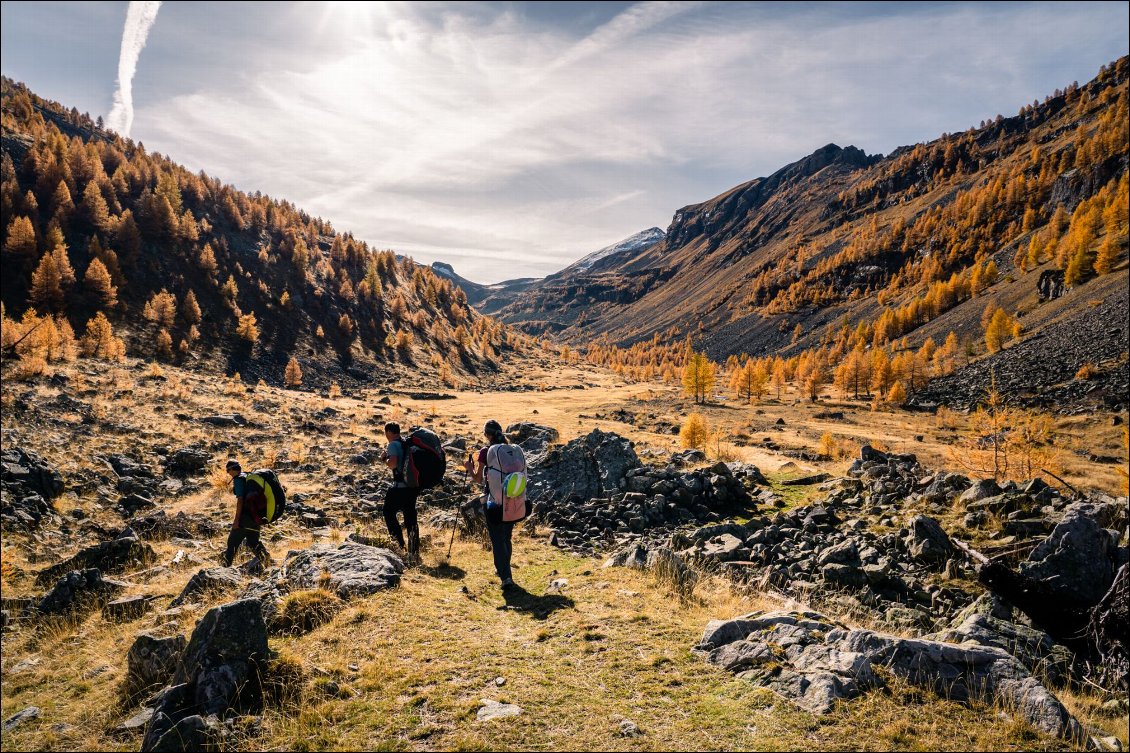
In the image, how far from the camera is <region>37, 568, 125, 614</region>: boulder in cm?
836

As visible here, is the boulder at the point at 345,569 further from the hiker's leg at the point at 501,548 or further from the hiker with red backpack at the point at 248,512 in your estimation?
the hiker's leg at the point at 501,548

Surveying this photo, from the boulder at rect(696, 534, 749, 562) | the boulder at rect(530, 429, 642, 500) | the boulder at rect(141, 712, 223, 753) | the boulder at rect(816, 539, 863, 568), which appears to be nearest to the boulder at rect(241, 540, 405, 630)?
the boulder at rect(141, 712, 223, 753)

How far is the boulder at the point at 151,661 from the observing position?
6055 mm

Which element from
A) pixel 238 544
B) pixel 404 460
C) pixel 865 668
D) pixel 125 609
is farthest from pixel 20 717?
pixel 865 668

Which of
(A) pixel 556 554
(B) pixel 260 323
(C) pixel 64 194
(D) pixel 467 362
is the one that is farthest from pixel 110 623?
(D) pixel 467 362

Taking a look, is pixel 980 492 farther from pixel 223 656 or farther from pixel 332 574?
pixel 223 656

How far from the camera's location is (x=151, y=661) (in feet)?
20.2

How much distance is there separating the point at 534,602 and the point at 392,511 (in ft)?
15.2

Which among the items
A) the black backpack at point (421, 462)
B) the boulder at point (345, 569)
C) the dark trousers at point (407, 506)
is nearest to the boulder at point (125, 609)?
the boulder at point (345, 569)

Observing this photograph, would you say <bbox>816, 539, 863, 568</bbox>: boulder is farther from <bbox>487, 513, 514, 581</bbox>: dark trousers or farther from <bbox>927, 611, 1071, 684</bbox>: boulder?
<bbox>487, 513, 514, 581</bbox>: dark trousers

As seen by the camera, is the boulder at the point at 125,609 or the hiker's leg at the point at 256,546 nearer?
the boulder at the point at 125,609

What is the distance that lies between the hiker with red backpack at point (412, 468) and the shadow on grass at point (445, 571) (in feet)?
1.76

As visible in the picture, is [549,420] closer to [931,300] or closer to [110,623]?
[110,623]

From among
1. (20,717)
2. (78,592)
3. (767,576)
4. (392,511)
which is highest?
(392,511)
